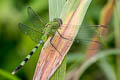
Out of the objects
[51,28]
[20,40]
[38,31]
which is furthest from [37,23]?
[20,40]

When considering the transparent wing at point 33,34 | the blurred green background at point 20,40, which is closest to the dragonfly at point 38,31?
the transparent wing at point 33,34

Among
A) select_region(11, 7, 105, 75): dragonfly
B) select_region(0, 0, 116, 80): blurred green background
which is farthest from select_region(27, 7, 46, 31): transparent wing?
select_region(0, 0, 116, 80): blurred green background

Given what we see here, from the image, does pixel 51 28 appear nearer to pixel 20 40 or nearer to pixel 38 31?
pixel 38 31

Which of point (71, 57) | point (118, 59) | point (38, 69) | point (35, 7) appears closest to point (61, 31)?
point (38, 69)

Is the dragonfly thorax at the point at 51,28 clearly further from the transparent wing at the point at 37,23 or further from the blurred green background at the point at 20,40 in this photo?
the blurred green background at the point at 20,40

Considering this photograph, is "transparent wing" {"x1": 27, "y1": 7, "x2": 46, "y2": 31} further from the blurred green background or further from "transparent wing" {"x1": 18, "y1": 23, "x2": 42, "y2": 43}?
the blurred green background

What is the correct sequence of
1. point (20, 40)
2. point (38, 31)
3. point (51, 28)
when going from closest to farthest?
1. point (51, 28)
2. point (38, 31)
3. point (20, 40)

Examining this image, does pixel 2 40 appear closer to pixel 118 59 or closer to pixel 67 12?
pixel 118 59

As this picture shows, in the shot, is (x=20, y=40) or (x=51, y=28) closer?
(x=51, y=28)
